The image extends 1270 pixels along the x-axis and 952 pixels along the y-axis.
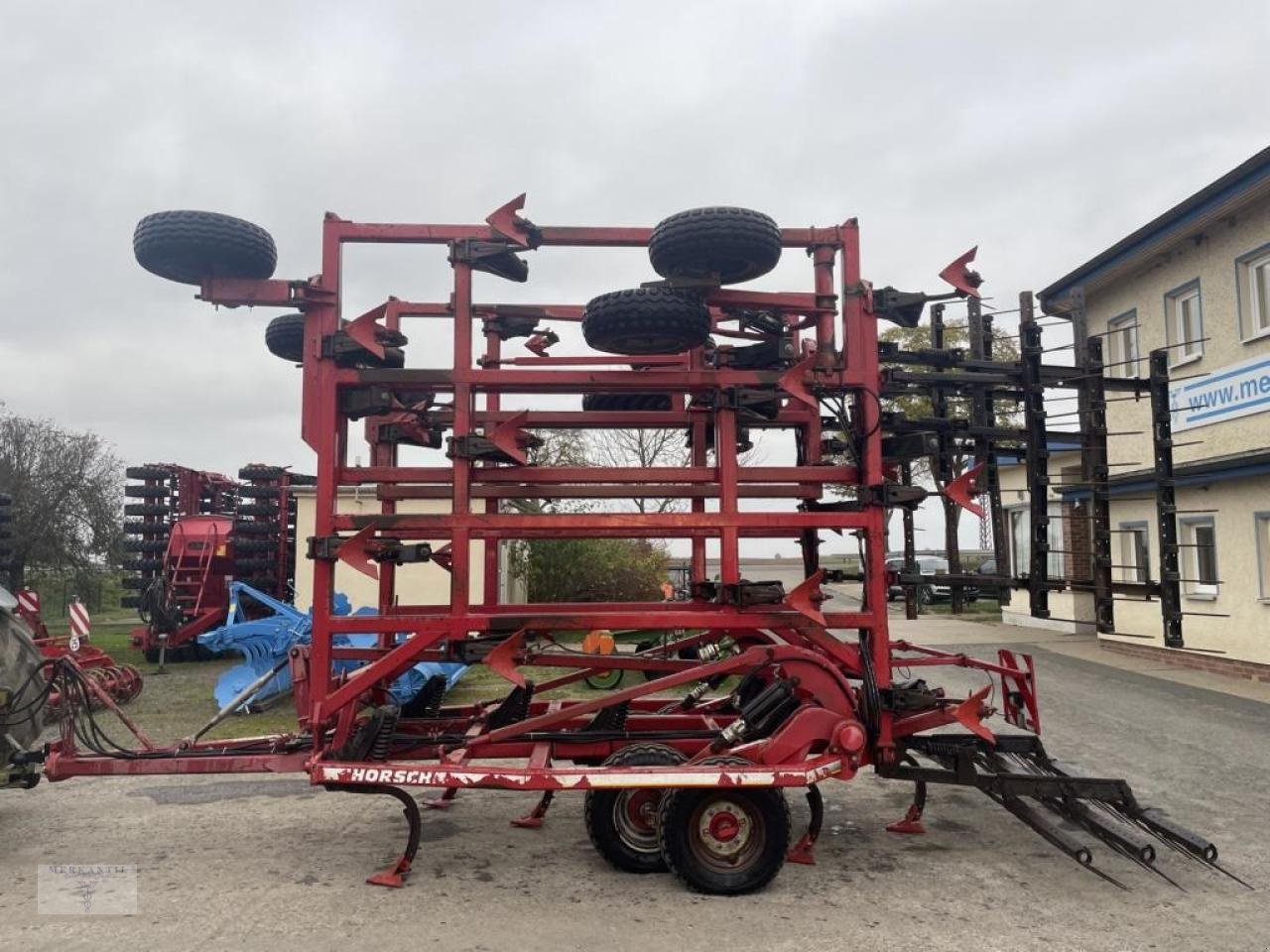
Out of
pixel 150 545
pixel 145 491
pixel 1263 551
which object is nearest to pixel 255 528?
pixel 150 545

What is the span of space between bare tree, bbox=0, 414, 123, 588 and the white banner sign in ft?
83.8

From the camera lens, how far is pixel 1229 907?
171 inches

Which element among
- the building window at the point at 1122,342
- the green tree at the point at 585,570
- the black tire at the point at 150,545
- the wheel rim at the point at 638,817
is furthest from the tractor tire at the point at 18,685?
the building window at the point at 1122,342

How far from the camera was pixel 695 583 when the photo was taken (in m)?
5.39

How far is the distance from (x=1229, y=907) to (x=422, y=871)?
13.4 ft

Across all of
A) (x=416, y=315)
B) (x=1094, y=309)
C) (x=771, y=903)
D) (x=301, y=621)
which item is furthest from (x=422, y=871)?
(x=1094, y=309)

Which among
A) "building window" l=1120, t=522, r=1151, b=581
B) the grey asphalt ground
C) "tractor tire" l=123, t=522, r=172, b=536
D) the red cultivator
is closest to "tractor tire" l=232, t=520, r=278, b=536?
"tractor tire" l=123, t=522, r=172, b=536

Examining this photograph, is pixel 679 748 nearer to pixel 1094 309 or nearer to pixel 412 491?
pixel 412 491

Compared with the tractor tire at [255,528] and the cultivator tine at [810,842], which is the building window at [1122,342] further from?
the tractor tire at [255,528]

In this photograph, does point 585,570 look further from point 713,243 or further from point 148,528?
point 713,243

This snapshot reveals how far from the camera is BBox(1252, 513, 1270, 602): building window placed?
10945mm

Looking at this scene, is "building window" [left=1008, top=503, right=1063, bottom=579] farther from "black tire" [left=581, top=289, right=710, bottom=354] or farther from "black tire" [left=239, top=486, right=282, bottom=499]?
"black tire" [left=239, top=486, right=282, bottom=499]

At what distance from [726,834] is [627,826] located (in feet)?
1.88

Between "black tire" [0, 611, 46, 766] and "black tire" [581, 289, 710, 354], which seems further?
"black tire" [0, 611, 46, 766]
